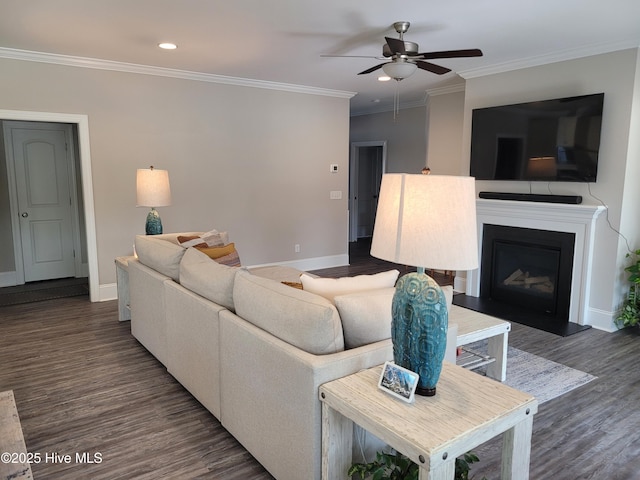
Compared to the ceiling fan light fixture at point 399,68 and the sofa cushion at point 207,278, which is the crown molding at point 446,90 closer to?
the ceiling fan light fixture at point 399,68

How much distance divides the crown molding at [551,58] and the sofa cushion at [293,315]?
3928 millimetres

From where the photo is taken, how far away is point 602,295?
4.30 meters

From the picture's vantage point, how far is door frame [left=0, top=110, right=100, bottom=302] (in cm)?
459

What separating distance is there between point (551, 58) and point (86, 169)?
200 inches

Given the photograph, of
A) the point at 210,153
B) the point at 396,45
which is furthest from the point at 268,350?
the point at 210,153

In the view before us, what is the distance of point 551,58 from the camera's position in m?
4.47

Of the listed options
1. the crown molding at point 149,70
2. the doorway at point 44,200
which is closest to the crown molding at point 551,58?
the crown molding at point 149,70

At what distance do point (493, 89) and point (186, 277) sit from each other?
163 inches

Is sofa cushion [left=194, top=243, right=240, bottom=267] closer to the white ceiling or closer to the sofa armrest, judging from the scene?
the sofa armrest

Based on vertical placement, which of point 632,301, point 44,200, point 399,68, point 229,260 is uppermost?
point 399,68

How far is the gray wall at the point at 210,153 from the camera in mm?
4852

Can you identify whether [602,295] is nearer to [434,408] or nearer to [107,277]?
[434,408]

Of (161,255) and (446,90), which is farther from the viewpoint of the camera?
(446,90)

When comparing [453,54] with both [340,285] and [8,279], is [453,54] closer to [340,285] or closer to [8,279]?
[340,285]
